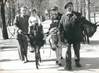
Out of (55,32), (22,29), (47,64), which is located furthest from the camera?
(22,29)

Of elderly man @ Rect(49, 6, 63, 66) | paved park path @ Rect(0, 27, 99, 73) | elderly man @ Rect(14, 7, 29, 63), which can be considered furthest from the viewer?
elderly man @ Rect(14, 7, 29, 63)

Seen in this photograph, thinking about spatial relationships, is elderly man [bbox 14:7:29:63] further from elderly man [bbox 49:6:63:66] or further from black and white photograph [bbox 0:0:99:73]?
elderly man [bbox 49:6:63:66]

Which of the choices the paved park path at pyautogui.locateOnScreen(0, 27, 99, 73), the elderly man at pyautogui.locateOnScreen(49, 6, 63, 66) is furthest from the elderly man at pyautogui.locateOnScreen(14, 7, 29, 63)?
the elderly man at pyautogui.locateOnScreen(49, 6, 63, 66)

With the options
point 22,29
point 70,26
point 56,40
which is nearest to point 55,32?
point 56,40

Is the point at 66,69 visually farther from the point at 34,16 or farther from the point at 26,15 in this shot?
the point at 26,15

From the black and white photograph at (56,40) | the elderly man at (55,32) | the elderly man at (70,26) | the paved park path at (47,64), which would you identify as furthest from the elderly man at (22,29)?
the elderly man at (70,26)

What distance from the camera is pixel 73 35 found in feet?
34.0

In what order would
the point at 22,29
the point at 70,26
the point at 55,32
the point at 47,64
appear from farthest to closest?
the point at 22,29, the point at 47,64, the point at 55,32, the point at 70,26

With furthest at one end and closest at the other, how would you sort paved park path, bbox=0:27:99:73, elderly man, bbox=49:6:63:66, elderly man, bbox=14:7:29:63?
1. elderly man, bbox=14:7:29:63
2. elderly man, bbox=49:6:63:66
3. paved park path, bbox=0:27:99:73

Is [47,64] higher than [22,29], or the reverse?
[22,29]

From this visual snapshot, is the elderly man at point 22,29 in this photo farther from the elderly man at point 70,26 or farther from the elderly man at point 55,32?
the elderly man at point 70,26

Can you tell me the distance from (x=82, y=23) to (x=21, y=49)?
2.38m

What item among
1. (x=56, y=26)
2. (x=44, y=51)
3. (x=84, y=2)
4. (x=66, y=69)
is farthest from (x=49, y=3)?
(x=66, y=69)

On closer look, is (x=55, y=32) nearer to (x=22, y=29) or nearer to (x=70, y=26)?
(x=70, y=26)
